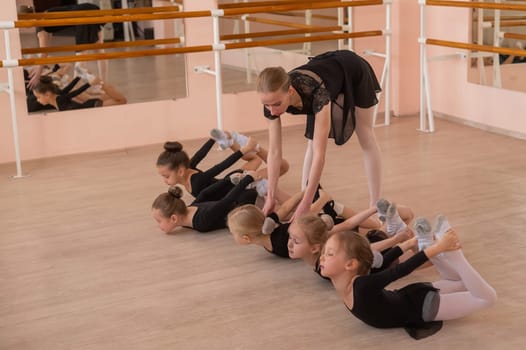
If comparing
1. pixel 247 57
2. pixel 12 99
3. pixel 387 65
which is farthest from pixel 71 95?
pixel 387 65

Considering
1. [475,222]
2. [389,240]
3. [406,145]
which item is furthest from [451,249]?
[406,145]

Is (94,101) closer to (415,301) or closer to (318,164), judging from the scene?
(318,164)

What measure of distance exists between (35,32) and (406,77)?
2.81 metres

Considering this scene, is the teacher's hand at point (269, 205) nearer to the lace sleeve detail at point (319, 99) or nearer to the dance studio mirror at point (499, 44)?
the lace sleeve detail at point (319, 99)

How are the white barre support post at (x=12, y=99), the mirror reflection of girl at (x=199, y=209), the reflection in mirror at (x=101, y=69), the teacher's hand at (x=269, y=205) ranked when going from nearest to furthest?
the teacher's hand at (x=269, y=205)
the mirror reflection of girl at (x=199, y=209)
the white barre support post at (x=12, y=99)
the reflection in mirror at (x=101, y=69)

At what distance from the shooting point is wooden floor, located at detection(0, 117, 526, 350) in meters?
2.72

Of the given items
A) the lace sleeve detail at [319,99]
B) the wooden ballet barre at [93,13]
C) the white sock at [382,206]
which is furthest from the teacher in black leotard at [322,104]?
the wooden ballet barre at [93,13]

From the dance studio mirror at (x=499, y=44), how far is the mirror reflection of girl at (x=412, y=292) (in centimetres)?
294

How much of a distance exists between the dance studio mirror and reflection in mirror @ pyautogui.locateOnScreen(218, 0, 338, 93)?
108 centimetres

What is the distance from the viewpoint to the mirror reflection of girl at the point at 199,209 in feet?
12.0

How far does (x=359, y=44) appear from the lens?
600 centimetres

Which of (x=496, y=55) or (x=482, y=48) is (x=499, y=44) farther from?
(x=482, y=48)

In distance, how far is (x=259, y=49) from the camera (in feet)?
18.5

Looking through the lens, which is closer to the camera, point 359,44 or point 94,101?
point 94,101
